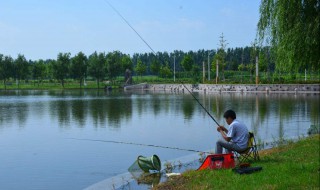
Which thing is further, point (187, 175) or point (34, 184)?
point (34, 184)

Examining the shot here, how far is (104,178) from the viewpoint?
40.0 feet

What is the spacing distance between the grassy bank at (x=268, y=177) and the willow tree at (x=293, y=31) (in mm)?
3093

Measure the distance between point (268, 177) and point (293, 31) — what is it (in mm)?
5900

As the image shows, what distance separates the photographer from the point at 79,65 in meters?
94.2

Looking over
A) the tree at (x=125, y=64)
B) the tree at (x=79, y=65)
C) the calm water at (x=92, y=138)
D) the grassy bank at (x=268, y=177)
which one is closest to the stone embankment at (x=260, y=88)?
the calm water at (x=92, y=138)

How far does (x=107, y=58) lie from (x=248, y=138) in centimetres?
8982

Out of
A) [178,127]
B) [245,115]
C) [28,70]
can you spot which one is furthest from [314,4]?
[28,70]

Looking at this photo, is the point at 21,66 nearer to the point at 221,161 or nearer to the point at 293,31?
the point at 293,31

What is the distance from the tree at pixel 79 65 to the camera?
93537 millimetres

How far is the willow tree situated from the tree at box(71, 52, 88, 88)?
267 ft

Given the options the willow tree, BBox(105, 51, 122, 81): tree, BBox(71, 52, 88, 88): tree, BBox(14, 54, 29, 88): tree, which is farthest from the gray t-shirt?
BBox(14, 54, 29, 88): tree

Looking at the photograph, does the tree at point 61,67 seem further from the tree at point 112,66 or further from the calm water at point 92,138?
the calm water at point 92,138

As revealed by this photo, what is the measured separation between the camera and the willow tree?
40.4ft

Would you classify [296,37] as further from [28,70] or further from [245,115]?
[28,70]
